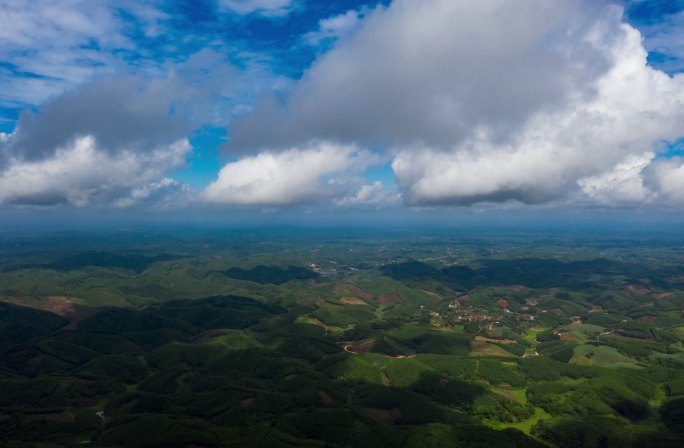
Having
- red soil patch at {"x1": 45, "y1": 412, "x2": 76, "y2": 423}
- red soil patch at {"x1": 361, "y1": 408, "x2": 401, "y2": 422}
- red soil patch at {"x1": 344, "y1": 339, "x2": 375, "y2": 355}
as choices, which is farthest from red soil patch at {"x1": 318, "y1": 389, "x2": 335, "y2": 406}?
red soil patch at {"x1": 45, "y1": 412, "x2": 76, "y2": 423}

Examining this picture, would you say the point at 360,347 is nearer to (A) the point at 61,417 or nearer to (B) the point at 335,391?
(B) the point at 335,391

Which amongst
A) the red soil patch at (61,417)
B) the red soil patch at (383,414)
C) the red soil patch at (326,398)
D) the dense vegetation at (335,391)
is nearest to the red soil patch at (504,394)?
the dense vegetation at (335,391)

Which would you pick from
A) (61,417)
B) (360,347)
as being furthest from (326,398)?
(61,417)

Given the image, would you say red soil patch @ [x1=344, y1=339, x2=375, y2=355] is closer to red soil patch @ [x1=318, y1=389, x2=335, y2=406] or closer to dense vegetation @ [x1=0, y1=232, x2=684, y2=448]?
dense vegetation @ [x1=0, y1=232, x2=684, y2=448]

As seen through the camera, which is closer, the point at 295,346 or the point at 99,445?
the point at 99,445

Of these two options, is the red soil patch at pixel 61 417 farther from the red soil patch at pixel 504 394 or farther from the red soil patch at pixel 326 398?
the red soil patch at pixel 504 394

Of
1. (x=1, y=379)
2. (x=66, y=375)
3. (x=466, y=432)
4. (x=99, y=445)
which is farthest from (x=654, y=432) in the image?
(x=1, y=379)

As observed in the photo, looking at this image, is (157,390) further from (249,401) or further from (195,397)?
(249,401)
